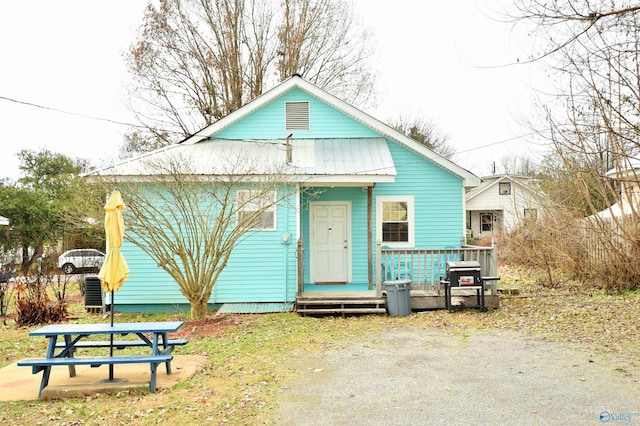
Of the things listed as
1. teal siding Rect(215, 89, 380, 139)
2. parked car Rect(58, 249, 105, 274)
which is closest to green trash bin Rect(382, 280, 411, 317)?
teal siding Rect(215, 89, 380, 139)

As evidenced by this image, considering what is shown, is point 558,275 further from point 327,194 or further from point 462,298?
point 327,194

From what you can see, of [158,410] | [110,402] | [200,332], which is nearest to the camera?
[158,410]

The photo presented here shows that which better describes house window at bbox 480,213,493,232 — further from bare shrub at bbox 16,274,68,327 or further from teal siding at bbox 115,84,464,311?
bare shrub at bbox 16,274,68,327

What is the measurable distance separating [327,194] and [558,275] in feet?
31.5

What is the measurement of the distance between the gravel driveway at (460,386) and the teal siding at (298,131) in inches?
295

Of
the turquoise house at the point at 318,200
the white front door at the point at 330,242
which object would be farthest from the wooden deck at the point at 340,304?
the white front door at the point at 330,242

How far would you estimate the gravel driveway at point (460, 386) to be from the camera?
5453 millimetres

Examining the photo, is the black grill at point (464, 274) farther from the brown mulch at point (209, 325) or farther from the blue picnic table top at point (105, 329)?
the blue picnic table top at point (105, 329)

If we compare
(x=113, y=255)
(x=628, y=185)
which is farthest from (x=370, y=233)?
(x=113, y=255)

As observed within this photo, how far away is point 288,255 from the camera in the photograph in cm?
1331

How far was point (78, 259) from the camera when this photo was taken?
1129 inches

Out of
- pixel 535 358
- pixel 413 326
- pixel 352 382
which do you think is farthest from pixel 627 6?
pixel 413 326

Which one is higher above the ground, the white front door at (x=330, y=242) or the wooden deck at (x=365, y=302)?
the white front door at (x=330, y=242)

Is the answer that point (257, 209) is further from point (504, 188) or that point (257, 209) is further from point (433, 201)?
point (504, 188)
